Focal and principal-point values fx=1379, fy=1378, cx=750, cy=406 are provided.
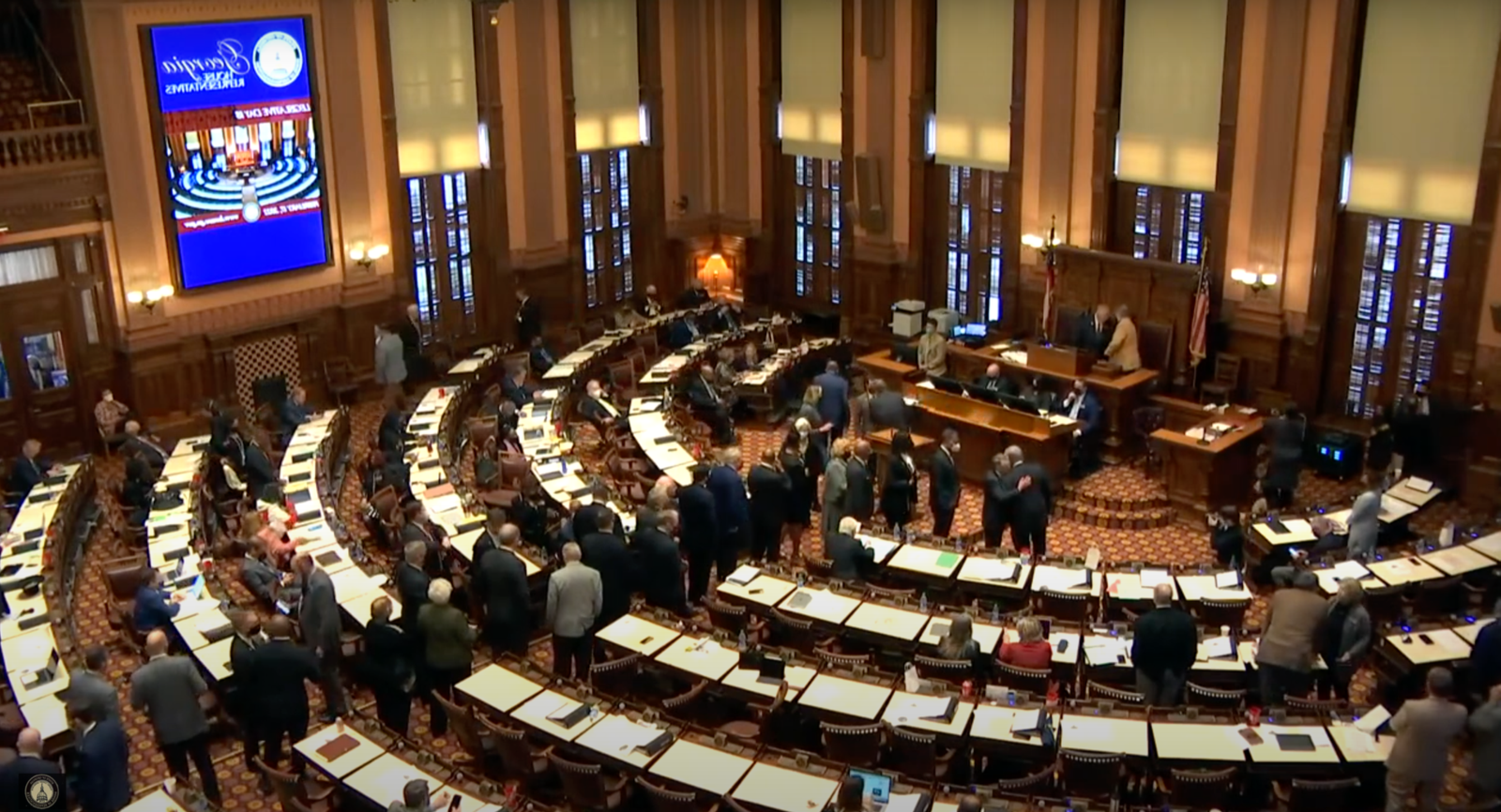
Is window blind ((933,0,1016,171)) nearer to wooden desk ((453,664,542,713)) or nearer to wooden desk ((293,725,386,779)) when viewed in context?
wooden desk ((453,664,542,713))

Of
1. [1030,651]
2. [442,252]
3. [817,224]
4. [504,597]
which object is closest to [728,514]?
[504,597]

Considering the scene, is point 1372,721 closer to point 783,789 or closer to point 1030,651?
point 1030,651

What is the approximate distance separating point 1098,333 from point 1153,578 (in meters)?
8.02

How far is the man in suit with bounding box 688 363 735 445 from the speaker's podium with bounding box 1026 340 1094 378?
466cm

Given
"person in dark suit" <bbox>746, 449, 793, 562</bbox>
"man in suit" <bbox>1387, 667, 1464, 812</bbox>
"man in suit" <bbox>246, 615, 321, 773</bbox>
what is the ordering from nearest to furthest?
1. "man in suit" <bbox>1387, 667, 1464, 812</bbox>
2. "man in suit" <bbox>246, 615, 321, 773</bbox>
3. "person in dark suit" <bbox>746, 449, 793, 562</bbox>

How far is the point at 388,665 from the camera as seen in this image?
11.6 metres

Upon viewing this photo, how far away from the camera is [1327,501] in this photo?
18109 millimetres

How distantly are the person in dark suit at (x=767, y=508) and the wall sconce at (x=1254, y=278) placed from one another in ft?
27.6

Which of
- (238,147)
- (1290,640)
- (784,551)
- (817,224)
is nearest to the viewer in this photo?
(1290,640)

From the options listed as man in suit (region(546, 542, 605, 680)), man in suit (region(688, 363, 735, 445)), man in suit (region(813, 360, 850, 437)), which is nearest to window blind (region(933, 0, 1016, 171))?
man in suit (region(813, 360, 850, 437))

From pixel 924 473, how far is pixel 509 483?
5.73 meters

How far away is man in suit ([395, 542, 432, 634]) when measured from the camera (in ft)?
39.3

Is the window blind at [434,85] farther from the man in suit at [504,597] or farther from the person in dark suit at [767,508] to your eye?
the man in suit at [504,597]

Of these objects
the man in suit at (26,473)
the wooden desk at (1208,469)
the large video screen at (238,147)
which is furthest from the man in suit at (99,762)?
the wooden desk at (1208,469)
